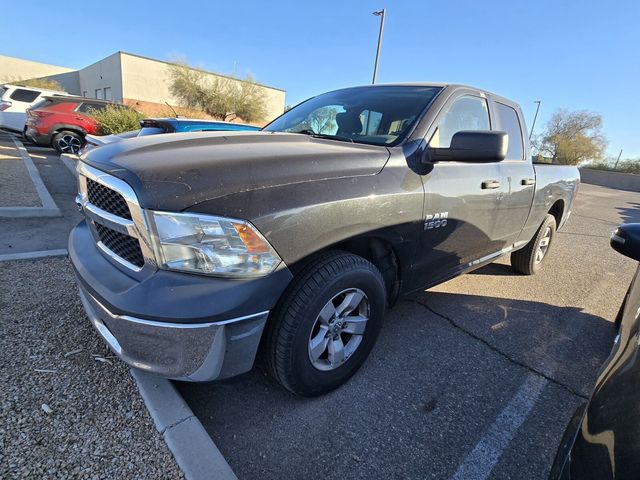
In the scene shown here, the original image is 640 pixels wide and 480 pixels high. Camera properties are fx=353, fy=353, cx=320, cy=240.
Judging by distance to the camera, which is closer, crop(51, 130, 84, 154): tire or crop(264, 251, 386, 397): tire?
crop(264, 251, 386, 397): tire

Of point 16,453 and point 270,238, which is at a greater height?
point 270,238

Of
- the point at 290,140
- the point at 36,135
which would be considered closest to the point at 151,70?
the point at 36,135

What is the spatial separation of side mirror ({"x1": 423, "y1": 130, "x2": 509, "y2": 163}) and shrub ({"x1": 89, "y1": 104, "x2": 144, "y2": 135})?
1122 centimetres

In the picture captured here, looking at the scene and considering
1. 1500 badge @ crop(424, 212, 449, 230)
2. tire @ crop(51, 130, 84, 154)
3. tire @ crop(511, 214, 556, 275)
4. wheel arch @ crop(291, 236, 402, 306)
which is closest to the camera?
wheel arch @ crop(291, 236, 402, 306)

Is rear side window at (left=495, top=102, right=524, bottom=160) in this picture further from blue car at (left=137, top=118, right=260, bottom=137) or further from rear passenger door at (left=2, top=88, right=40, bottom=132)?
rear passenger door at (left=2, top=88, right=40, bottom=132)

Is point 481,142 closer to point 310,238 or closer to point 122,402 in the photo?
point 310,238

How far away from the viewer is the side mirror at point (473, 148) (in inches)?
82.5

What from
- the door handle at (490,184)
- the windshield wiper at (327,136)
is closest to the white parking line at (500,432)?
the door handle at (490,184)

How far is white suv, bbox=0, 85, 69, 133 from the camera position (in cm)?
1236

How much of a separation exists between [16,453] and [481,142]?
9.01 feet

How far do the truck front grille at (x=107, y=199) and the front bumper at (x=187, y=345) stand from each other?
433 mm

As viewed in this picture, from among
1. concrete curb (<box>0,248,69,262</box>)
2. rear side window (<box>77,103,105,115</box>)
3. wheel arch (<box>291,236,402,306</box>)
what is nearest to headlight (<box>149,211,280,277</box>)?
wheel arch (<box>291,236,402,306</box>)

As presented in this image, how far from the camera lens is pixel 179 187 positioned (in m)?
1.45

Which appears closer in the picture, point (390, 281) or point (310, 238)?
point (310, 238)
